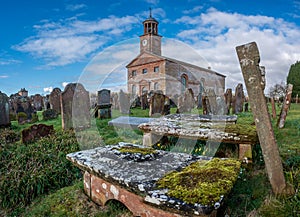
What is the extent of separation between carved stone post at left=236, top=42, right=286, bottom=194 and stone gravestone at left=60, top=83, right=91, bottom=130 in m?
6.18

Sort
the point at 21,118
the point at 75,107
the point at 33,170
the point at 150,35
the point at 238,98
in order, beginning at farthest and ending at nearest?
the point at 150,35 → the point at 238,98 → the point at 21,118 → the point at 75,107 → the point at 33,170

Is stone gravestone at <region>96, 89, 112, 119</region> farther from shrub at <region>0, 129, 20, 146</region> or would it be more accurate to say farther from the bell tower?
the bell tower

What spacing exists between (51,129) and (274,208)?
609 centimetres

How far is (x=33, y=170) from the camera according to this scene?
4168mm

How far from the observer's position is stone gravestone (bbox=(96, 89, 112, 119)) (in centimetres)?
946

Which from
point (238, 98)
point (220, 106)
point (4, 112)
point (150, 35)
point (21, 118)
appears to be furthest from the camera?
point (150, 35)

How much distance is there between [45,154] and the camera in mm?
4809

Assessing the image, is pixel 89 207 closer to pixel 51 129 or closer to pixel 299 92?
pixel 51 129

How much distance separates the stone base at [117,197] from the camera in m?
2.04

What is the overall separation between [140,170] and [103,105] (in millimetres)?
7539

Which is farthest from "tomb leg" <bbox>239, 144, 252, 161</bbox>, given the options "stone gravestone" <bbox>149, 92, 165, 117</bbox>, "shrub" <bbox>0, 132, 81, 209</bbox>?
"stone gravestone" <bbox>149, 92, 165, 117</bbox>

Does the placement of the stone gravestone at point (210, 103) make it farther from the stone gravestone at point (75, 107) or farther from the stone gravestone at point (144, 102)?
the stone gravestone at point (144, 102)

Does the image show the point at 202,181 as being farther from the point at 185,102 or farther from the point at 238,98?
the point at 238,98

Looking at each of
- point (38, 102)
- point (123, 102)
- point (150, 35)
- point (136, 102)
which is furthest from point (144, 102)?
point (150, 35)
